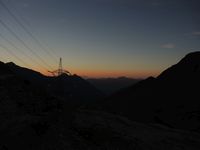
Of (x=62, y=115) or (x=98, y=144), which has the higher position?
(x=62, y=115)

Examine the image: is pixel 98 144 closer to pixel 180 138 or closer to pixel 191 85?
pixel 180 138

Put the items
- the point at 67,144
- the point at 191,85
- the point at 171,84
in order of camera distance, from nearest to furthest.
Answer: the point at 67,144
the point at 191,85
the point at 171,84

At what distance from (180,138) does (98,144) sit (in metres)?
11.7

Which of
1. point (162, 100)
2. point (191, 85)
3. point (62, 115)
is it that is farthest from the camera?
point (191, 85)

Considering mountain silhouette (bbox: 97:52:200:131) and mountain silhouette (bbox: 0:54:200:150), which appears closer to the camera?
mountain silhouette (bbox: 0:54:200:150)

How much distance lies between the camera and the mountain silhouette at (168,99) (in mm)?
82731

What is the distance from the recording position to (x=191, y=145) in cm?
2672

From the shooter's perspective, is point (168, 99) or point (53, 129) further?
point (168, 99)

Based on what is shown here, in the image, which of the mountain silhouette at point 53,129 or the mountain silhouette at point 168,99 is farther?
the mountain silhouette at point 168,99

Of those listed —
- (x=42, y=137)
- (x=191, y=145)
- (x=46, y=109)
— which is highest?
(x=46, y=109)

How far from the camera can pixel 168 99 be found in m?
104

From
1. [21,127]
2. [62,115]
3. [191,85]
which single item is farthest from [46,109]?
[191,85]

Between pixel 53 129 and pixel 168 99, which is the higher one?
pixel 168 99

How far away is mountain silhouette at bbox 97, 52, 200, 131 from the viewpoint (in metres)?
82.7
